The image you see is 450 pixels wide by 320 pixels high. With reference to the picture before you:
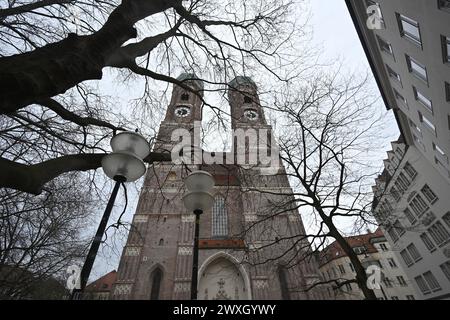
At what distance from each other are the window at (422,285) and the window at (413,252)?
1.75 m

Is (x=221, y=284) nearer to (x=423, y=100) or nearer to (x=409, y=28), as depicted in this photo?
(x=423, y=100)

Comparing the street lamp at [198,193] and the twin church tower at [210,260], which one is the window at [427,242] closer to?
the twin church tower at [210,260]

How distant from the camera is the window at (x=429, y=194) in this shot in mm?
18325

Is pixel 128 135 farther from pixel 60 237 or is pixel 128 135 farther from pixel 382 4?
pixel 382 4

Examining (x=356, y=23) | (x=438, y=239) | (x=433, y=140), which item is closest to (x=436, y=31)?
(x=356, y=23)

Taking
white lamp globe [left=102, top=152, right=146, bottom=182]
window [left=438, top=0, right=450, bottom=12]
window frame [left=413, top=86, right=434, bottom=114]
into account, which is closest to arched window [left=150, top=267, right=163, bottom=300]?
white lamp globe [left=102, top=152, right=146, bottom=182]

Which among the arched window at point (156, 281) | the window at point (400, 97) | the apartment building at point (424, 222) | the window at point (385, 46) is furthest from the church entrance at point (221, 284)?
the window at point (385, 46)

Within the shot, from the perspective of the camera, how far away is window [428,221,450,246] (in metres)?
17.5

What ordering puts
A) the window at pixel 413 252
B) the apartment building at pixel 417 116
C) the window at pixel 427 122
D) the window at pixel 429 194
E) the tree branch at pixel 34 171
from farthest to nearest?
1. the window at pixel 413 252
2. the window at pixel 429 194
3. the window at pixel 427 122
4. the apartment building at pixel 417 116
5. the tree branch at pixel 34 171

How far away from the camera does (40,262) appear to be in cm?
1073

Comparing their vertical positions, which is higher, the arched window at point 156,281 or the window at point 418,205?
the window at point 418,205

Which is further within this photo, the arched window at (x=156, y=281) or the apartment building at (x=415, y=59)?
the arched window at (x=156, y=281)

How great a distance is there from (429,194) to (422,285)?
9382mm

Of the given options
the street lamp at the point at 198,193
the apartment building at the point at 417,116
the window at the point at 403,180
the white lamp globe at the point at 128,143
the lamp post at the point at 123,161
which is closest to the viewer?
the lamp post at the point at 123,161
